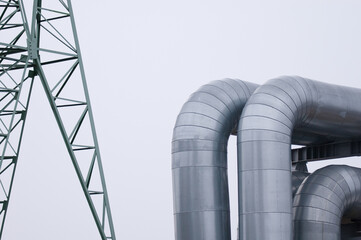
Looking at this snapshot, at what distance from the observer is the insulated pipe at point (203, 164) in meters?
19.6

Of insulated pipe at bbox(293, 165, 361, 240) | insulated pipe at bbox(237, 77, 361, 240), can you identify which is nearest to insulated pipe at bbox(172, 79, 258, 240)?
insulated pipe at bbox(237, 77, 361, 240)

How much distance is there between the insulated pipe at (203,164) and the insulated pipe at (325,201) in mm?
2250

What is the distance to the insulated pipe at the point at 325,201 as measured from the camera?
2038 cm

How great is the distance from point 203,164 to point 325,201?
3.82 m

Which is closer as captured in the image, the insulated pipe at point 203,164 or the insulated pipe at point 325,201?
the insulated pipe at point 203,164

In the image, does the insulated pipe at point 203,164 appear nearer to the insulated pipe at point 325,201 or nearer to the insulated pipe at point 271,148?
the insulated pipe at point 271,148

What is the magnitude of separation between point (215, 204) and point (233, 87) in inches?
146

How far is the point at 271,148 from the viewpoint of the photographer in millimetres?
18906

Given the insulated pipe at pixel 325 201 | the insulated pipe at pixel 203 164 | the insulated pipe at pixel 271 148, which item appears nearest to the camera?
the insulated pipe at pixel 271 148

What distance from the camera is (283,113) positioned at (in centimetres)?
1944

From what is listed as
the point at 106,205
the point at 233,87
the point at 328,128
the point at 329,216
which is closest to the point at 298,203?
the point at 329,216

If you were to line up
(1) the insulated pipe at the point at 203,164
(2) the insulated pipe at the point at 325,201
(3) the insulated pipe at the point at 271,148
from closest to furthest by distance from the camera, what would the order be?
(3) the insulated pipe at the point at 271,148 < (1) the insulated pipe at the point at 203,164 < (2) the insulated pipe at the point at 325,201

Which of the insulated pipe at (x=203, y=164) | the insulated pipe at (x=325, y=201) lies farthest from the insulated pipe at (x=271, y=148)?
the insulated pipe at (x=325, y=201)

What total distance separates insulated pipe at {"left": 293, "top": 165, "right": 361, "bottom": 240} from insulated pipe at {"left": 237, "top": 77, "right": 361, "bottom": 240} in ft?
5.79
